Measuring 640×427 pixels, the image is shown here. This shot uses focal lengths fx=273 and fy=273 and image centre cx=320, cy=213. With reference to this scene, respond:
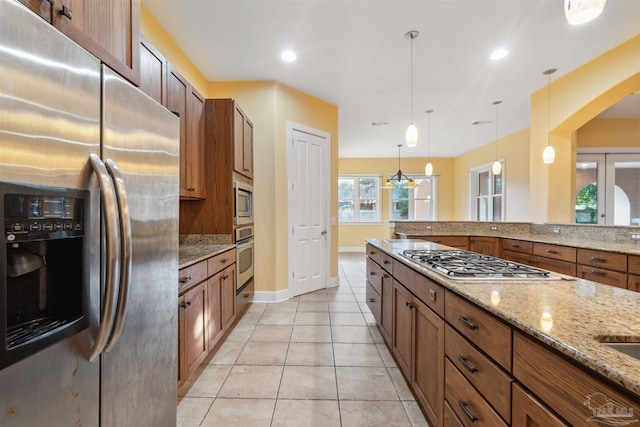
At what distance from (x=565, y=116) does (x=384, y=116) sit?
99.6 inches

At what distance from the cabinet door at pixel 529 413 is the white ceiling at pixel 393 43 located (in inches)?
106

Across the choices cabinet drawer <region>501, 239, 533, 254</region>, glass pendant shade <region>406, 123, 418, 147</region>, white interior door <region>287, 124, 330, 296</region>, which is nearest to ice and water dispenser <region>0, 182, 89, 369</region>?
glass pendant shade <region>406, 123, 418, 147</region>

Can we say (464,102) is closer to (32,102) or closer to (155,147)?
(155,147)

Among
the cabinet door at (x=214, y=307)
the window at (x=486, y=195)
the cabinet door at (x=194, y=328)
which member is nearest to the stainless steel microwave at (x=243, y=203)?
the cabinet door at (x=214, y=307)

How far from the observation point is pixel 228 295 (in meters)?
2.51

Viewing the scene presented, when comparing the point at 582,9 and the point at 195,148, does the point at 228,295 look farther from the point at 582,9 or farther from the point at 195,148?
the point at 582,9

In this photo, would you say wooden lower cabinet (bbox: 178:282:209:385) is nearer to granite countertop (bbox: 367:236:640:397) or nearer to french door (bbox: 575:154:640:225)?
granite countertop (bbox: 367:236:640:397)

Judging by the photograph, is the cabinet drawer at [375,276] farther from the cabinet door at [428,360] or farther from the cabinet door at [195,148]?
the cabinet door at [195,148]

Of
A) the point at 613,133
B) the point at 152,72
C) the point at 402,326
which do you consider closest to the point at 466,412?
the point at 402,326

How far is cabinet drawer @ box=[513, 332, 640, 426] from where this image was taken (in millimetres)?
579

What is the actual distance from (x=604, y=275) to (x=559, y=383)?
8.25 ft

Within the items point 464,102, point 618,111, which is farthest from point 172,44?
point 618,111

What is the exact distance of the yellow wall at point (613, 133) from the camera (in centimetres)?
468

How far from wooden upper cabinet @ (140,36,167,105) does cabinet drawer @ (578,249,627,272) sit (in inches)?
147
